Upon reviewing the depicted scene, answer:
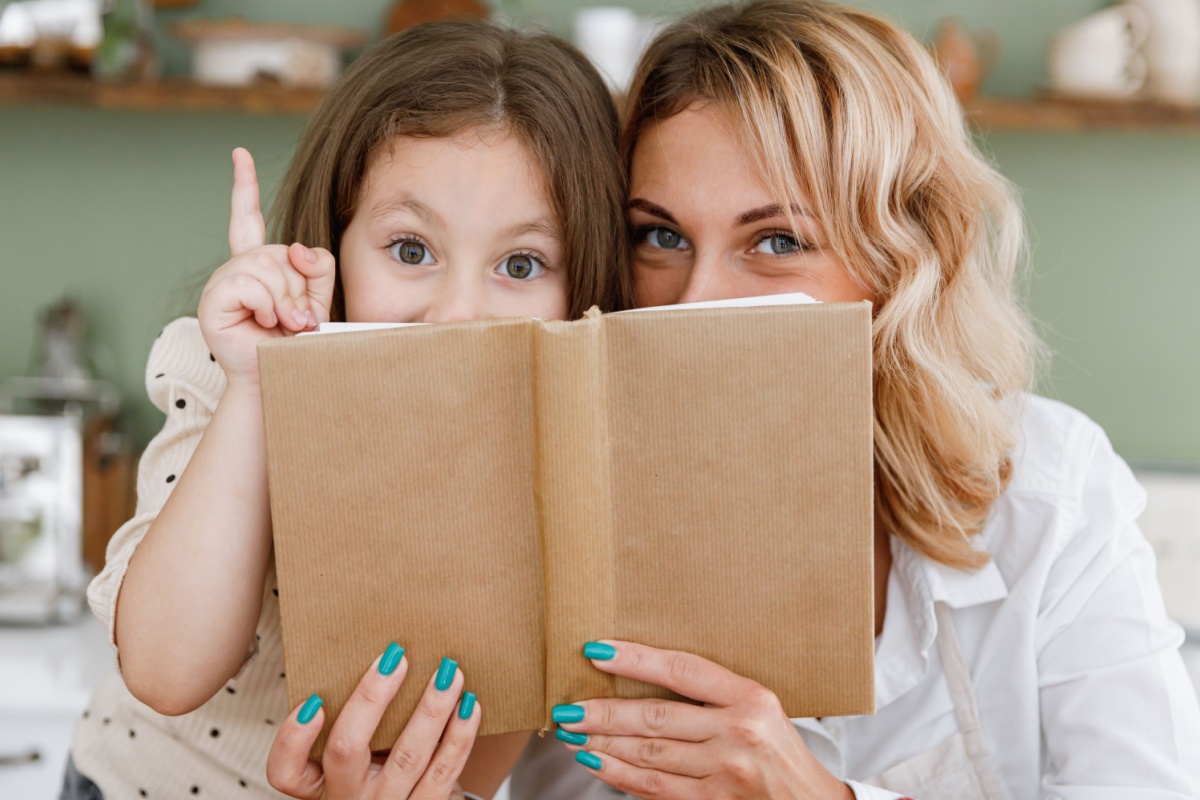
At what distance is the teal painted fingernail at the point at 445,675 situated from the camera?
2.33ft

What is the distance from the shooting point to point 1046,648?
106 centimetres

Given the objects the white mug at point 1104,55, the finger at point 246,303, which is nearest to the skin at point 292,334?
the finger at point 246,303

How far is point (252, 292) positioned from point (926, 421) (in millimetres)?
687

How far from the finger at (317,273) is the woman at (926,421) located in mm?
353

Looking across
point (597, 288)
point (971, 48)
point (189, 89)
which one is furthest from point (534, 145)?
point (971, 48)

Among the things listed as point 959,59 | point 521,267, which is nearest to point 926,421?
point 521,267

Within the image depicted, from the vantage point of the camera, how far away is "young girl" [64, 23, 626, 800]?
0.79m

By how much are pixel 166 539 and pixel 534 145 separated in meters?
0.50

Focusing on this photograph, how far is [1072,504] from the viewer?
1.08 m

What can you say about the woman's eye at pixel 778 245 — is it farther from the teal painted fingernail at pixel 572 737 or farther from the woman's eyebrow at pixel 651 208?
the teal painted fingernail at pixel 572 737

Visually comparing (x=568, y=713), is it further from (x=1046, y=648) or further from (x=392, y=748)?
(x=1046, y=648)

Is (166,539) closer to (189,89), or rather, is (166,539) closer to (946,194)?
(946,194)

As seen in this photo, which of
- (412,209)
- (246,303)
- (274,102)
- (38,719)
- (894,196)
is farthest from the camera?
(274,102)

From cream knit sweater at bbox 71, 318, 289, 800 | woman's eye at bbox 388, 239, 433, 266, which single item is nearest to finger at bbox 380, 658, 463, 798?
cream knit sweater at bbox 71, 318, 289, 800
